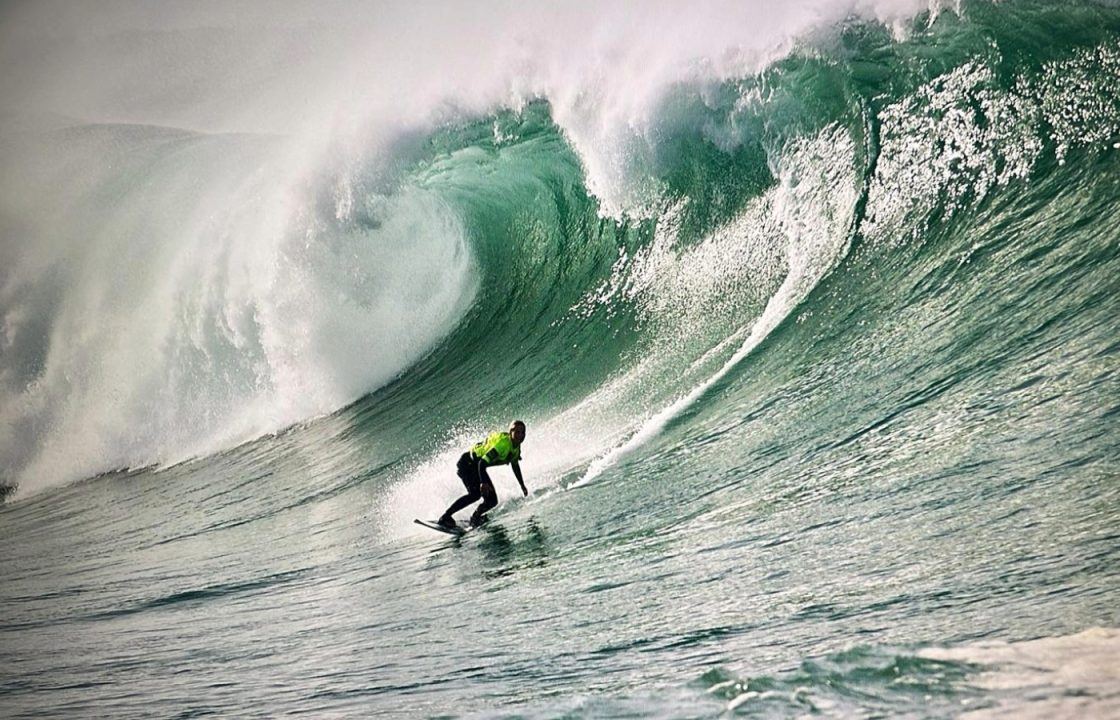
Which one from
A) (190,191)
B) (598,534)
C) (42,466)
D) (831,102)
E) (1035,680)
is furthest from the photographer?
(190,191)

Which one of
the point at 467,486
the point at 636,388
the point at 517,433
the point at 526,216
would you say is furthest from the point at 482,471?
the point at 526,216

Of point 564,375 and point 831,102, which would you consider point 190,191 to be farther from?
point 831,102

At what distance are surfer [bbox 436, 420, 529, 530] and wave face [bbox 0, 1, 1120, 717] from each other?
240 millimetres

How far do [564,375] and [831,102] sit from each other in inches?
149

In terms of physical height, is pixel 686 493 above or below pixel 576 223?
Answer: below

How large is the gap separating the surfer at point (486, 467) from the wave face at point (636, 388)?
9.5 inches

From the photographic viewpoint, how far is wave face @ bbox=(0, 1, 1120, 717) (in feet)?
13.4

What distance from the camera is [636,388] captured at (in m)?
8.93

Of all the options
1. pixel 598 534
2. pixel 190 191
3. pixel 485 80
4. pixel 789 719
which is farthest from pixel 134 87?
pixel 789 719

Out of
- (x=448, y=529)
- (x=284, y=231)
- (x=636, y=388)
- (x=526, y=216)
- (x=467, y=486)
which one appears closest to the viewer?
(x=448, y=529)

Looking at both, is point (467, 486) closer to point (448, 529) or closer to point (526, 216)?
point (448, 529)

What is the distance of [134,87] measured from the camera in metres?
45.1

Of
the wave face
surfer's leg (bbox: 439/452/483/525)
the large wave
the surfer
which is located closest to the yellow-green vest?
the surfer

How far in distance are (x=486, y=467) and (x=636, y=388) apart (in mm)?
1884
